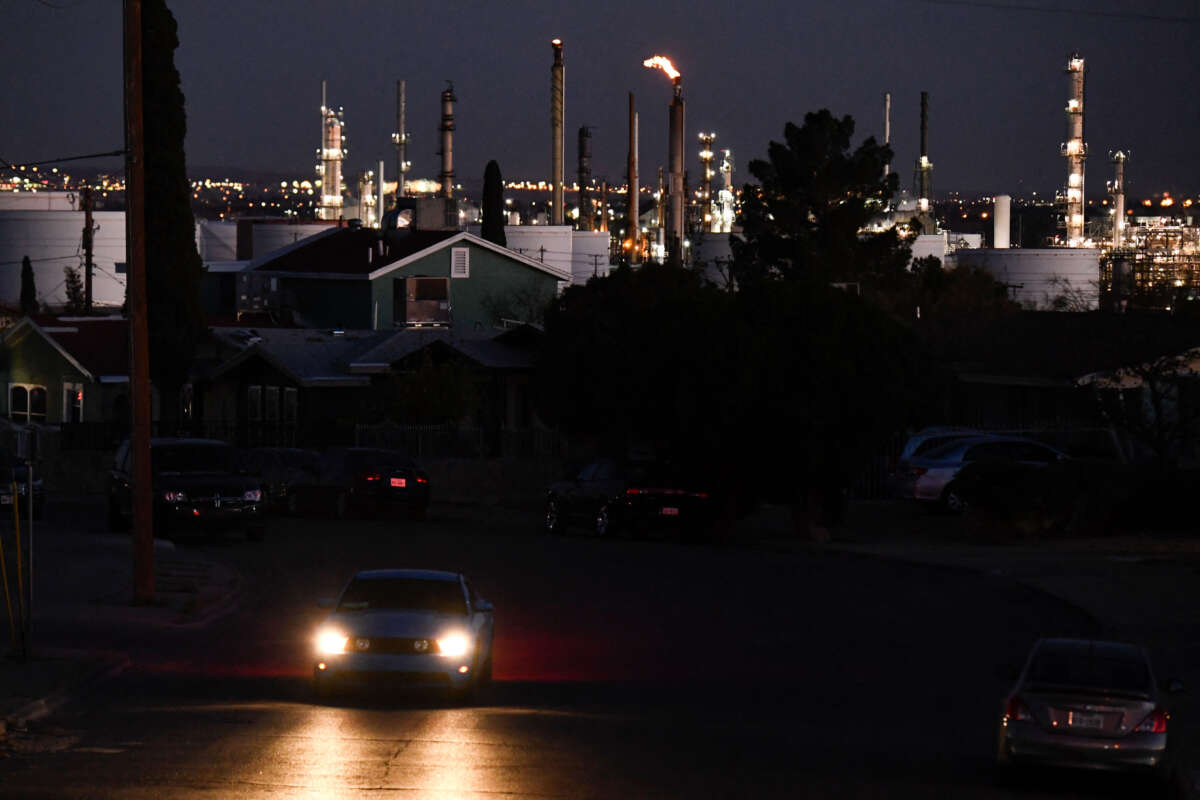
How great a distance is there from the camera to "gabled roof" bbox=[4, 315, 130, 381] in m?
63.1

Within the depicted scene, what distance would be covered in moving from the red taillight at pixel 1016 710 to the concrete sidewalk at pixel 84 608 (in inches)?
329

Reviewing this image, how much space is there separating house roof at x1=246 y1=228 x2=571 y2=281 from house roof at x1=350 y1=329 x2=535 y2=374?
428 inches

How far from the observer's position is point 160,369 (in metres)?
55.6

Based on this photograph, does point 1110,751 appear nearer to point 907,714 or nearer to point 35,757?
point 907,714

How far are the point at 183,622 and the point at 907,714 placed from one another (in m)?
11.2

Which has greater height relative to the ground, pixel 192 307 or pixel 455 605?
pixel 192 307

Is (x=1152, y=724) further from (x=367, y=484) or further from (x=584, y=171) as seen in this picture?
(x=584, y=171)

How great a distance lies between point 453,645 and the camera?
16766 millimetres

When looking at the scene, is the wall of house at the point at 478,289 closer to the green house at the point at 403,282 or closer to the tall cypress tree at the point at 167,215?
the green house at the point at 403,282

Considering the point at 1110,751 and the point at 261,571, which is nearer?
the point at 1110,751

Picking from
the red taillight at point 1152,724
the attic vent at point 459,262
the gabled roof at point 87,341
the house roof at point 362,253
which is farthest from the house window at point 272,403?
the red taillight at point 1152,724

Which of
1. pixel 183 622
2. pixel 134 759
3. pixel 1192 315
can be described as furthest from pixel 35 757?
pixel 1192 315

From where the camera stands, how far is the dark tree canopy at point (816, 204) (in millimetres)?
69062

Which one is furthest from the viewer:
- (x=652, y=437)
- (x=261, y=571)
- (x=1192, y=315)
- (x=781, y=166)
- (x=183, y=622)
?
(x=781, y=166)
